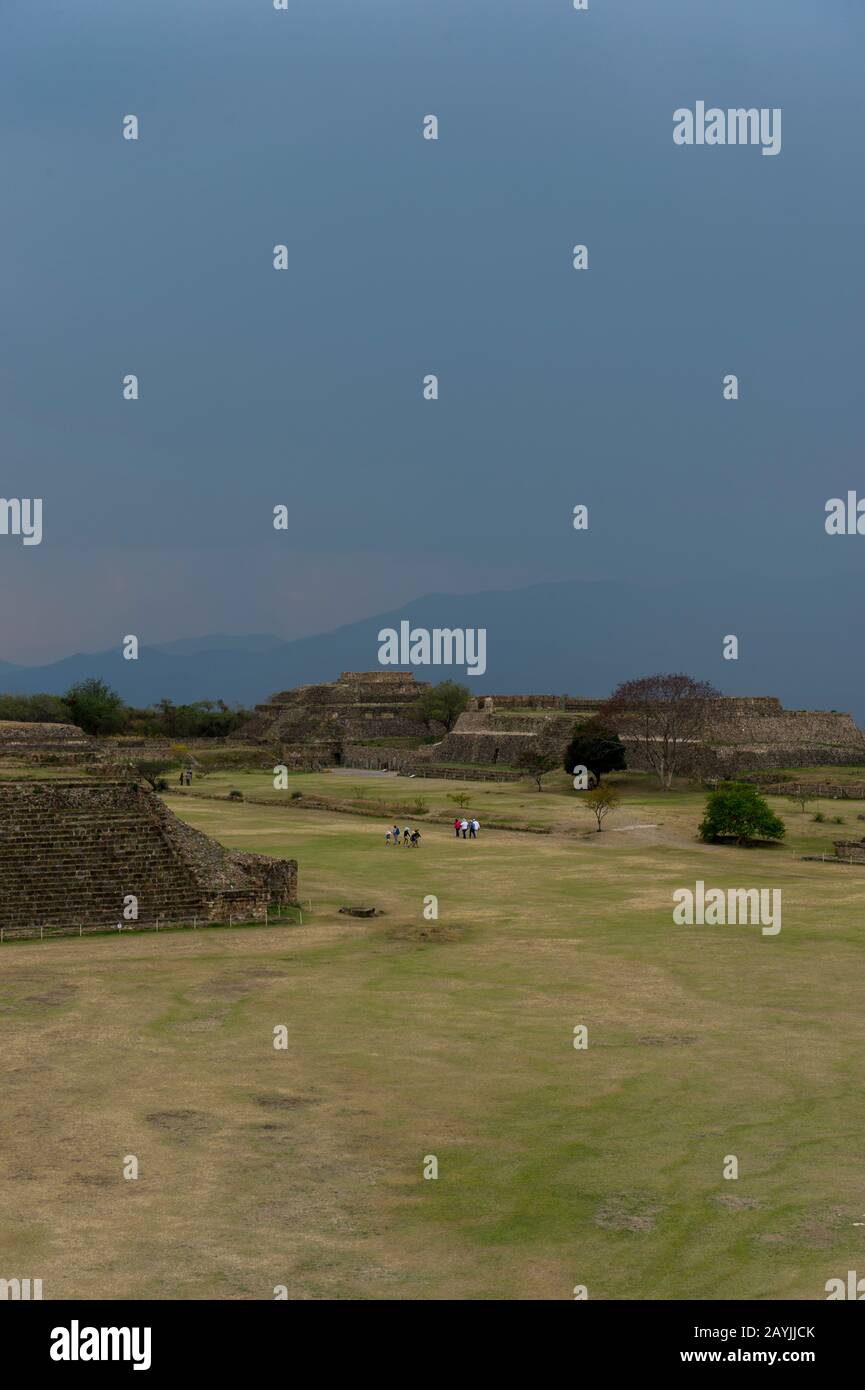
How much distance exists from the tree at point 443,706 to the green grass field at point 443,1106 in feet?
256

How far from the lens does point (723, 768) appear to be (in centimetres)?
7738

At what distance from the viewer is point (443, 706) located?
113812 millimetres

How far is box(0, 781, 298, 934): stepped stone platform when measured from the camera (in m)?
31.5

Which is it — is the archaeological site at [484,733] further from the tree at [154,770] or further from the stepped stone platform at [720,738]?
the tree at [154,770]

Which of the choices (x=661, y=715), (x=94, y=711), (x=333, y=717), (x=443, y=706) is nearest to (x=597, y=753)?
(x=661, y=715)

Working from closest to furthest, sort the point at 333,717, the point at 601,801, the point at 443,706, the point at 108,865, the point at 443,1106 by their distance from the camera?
the point at 443,1106, the point at 108,865, the point at 601,801, the point at 443,706, the point at 333,717

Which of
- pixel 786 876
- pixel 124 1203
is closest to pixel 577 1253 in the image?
pixel 124 1203

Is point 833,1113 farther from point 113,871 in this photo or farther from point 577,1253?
point 113,871

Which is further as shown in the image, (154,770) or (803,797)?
(154,770)

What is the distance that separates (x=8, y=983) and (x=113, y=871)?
754 cm

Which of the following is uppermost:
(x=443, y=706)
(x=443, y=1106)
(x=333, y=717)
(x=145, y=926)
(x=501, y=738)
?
(x=443, y=706)

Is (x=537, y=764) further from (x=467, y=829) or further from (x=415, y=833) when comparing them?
(x=415, y=833)

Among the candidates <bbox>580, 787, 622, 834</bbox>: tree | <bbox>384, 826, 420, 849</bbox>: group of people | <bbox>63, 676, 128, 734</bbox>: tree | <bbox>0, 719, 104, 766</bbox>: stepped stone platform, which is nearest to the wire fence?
<bbox>0, 719, 104, 766</bbox>: stepped stone platform

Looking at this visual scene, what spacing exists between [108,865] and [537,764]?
152ft
